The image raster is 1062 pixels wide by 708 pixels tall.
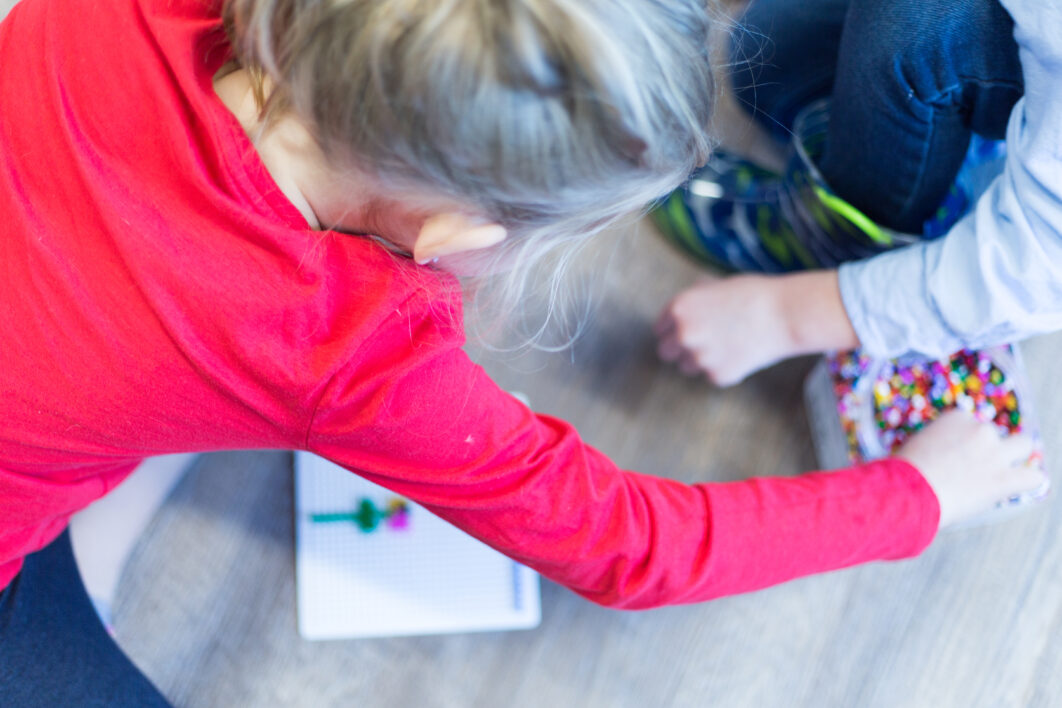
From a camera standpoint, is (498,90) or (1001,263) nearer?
(498,90)

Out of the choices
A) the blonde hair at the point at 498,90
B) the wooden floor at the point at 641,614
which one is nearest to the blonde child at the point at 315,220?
the blonde hair at the point at 498,90

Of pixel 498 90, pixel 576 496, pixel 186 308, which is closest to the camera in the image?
pixel 498 90

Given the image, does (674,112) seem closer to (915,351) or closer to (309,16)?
(309,16)

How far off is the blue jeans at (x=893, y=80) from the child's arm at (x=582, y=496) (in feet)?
0.85

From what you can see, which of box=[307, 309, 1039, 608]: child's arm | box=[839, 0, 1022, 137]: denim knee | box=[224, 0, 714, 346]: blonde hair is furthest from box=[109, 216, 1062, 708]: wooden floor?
box=[224, 0, 714, 346]: blonde hair

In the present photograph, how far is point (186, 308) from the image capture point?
0.47 m

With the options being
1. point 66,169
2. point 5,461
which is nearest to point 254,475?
point 5,461

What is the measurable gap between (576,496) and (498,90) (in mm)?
320

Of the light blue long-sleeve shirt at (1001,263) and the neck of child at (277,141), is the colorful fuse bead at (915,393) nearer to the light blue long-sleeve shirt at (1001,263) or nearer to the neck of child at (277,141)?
the light blue long-sleeve shirt at (1001,263)

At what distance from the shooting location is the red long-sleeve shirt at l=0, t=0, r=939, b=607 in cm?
46

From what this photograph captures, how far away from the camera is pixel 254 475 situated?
82 centimetres

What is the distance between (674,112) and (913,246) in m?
0.41

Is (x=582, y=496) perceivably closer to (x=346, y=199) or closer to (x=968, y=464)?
(x=346, y=199)

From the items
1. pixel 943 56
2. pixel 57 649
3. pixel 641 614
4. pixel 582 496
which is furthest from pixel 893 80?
pixel 57 649
